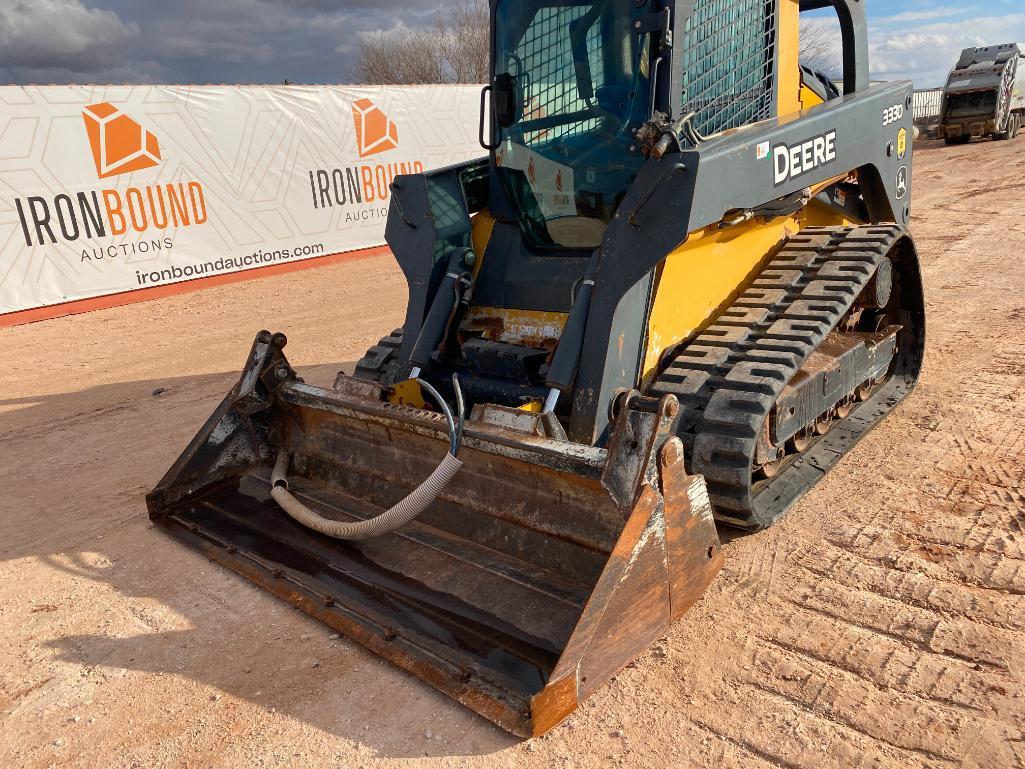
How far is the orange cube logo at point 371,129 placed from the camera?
13.6m

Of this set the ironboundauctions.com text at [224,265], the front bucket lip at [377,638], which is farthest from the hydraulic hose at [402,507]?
→ the ironboundauctions.com text at [224,265]

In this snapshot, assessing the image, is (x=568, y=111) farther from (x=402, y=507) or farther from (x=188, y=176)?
(x=188, y=176)

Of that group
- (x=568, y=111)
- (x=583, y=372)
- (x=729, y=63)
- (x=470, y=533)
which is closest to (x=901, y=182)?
(x=729, y=63)

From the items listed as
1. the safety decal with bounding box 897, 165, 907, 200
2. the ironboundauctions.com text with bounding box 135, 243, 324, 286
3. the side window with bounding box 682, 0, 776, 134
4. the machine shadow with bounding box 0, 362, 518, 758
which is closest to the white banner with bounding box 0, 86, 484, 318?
the ironboundauctions.com text with bounding box 135, 243, 324, 286

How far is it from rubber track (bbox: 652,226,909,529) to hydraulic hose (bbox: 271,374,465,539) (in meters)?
0.88

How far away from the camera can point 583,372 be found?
3.46 m

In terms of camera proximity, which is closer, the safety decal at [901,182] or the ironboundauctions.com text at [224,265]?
the safety decal at [901,182]

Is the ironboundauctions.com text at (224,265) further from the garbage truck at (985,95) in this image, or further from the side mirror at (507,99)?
the garbage truck at (985,95)

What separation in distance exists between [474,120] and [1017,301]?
10638mm

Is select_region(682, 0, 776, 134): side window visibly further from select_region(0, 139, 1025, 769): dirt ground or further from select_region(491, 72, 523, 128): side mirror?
select_region(0, 139, 1025, 769): dirt ground

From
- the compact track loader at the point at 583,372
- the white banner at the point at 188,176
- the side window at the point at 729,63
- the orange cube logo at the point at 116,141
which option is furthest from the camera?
the orange cube logo at the point at 116,141

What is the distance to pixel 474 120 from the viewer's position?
50.8 ft

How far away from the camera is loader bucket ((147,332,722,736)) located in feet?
8.45

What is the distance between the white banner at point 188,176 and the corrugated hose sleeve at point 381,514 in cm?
802
